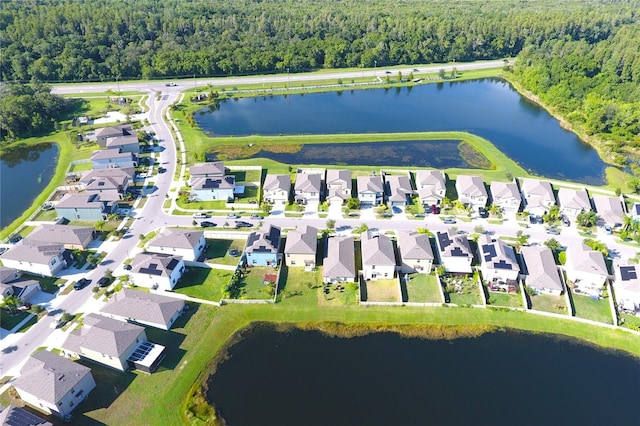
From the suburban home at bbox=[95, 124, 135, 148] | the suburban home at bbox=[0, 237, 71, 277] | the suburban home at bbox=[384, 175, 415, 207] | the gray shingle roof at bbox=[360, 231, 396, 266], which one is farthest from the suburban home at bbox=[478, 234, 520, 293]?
the suburban home at bbox=[95, 124, 135, 148]

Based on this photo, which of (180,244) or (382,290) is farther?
(180,244)

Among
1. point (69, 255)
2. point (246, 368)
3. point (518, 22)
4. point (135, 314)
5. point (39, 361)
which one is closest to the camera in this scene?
point (39, 361)

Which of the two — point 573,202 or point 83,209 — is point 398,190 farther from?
point 83,209

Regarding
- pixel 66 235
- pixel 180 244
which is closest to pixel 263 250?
pixel 180 244

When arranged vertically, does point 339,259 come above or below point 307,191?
below

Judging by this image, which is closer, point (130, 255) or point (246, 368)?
point (246, 368)

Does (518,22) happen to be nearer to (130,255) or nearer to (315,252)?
(315,252)

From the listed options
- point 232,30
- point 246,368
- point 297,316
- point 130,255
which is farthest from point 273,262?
point 232,30
